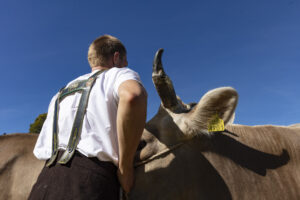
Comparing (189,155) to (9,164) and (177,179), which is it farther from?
(9,164)

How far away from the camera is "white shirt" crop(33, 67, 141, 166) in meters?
1.91

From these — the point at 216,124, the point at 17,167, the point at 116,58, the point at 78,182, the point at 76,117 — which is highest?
the point at 116,58

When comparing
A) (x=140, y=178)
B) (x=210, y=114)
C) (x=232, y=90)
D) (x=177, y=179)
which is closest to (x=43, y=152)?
(x=140, y=178)

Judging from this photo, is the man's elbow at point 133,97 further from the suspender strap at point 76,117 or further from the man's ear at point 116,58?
the man's ear at point 116,58

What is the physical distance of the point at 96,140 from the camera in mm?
1929

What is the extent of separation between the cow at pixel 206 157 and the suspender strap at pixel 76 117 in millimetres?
613

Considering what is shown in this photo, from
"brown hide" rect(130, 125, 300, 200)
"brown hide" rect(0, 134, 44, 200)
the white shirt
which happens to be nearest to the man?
the white shirt

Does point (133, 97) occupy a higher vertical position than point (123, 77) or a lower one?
lower

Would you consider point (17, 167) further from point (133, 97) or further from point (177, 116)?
point (133, 97)

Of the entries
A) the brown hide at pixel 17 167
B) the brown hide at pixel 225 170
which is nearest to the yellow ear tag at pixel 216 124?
the brown hide at pixel 225 170

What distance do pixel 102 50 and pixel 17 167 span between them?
284cm

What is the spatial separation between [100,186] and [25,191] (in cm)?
269

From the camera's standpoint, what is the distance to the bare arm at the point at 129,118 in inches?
71.8

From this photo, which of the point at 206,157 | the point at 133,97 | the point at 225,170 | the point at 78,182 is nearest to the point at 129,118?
the point at 133,97
